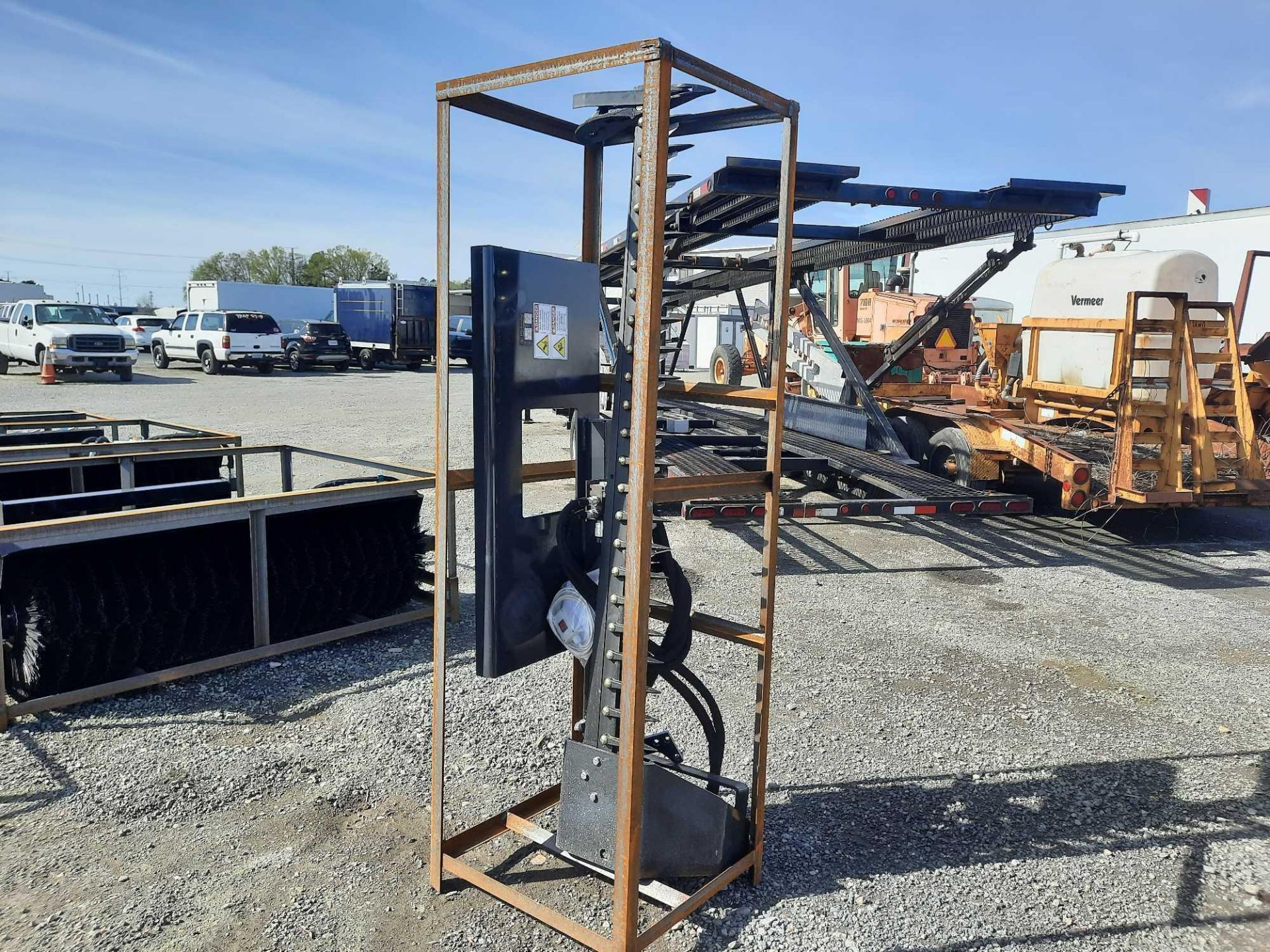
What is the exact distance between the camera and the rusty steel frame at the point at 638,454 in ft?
7.88

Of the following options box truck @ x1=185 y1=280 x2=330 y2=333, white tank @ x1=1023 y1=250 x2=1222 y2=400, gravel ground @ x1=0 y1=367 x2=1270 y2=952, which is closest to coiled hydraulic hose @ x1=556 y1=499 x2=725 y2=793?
gravel ground @ x1=0 y1=367 x2=1270 y2=952

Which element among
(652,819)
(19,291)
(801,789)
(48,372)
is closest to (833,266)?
(801,789)

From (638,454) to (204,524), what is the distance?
3.11 meters

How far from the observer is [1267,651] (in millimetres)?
5613

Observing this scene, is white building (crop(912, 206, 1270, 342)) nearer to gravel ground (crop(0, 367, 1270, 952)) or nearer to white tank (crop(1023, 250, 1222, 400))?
white tank (crop(1023, 250, 1222, 400))

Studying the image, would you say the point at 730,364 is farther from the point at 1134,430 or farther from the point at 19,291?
the point at 19,291

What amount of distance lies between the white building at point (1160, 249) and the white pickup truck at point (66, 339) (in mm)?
20152

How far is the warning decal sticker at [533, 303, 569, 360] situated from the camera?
2854 millimetres

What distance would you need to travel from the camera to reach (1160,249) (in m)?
18.5

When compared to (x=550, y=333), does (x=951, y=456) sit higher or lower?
lower

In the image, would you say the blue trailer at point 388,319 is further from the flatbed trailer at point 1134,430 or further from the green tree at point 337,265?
the green tree at point 337,265

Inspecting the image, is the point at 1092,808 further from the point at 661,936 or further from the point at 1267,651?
the point at 1267,651

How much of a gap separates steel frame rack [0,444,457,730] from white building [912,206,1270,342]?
16739 millimetres

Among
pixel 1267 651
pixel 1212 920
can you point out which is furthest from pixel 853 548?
pixel 1212 920
